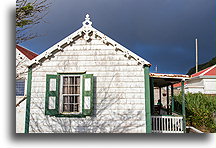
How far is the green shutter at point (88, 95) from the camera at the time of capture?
3.49 metres

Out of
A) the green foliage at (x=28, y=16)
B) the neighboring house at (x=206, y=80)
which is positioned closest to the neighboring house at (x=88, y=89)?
the green foliage at (x=28, y=16)

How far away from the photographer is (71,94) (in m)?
3.59

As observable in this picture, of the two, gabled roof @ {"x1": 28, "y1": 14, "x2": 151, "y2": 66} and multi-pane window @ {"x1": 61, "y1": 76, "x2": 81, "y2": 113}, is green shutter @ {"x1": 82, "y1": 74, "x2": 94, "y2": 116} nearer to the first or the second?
multi-pane window @ {"x1": 61, "y1": 76, "x2": 81, "y2": 113}

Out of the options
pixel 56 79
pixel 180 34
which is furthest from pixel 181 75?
pixel 56 79

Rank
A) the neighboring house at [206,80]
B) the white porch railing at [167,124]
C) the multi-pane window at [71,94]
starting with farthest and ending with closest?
the neighboring house at [206,80] → the white porch railing at [167,124] → the multi-pane window at [71,94]

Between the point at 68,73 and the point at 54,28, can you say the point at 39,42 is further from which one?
the point at 68,73

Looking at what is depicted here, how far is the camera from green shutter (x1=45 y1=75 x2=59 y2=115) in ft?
11.6

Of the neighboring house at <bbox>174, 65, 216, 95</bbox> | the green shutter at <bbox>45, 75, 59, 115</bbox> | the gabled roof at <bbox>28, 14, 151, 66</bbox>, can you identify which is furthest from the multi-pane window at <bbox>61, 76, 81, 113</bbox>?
the neighboring house at <bbox>174, 65, 216, 95</bbox>

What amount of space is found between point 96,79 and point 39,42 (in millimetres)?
1554

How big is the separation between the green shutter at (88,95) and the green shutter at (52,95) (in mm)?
658

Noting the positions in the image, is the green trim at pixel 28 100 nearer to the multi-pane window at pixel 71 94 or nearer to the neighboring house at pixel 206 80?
the multi-pane window at pixel 71 94

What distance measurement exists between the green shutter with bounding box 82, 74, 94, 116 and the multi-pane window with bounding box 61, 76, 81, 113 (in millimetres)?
160

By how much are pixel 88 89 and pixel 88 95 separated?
141 mm

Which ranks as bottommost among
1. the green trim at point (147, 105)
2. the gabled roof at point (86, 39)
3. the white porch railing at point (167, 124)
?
the white porch railing at point (167, 124)
